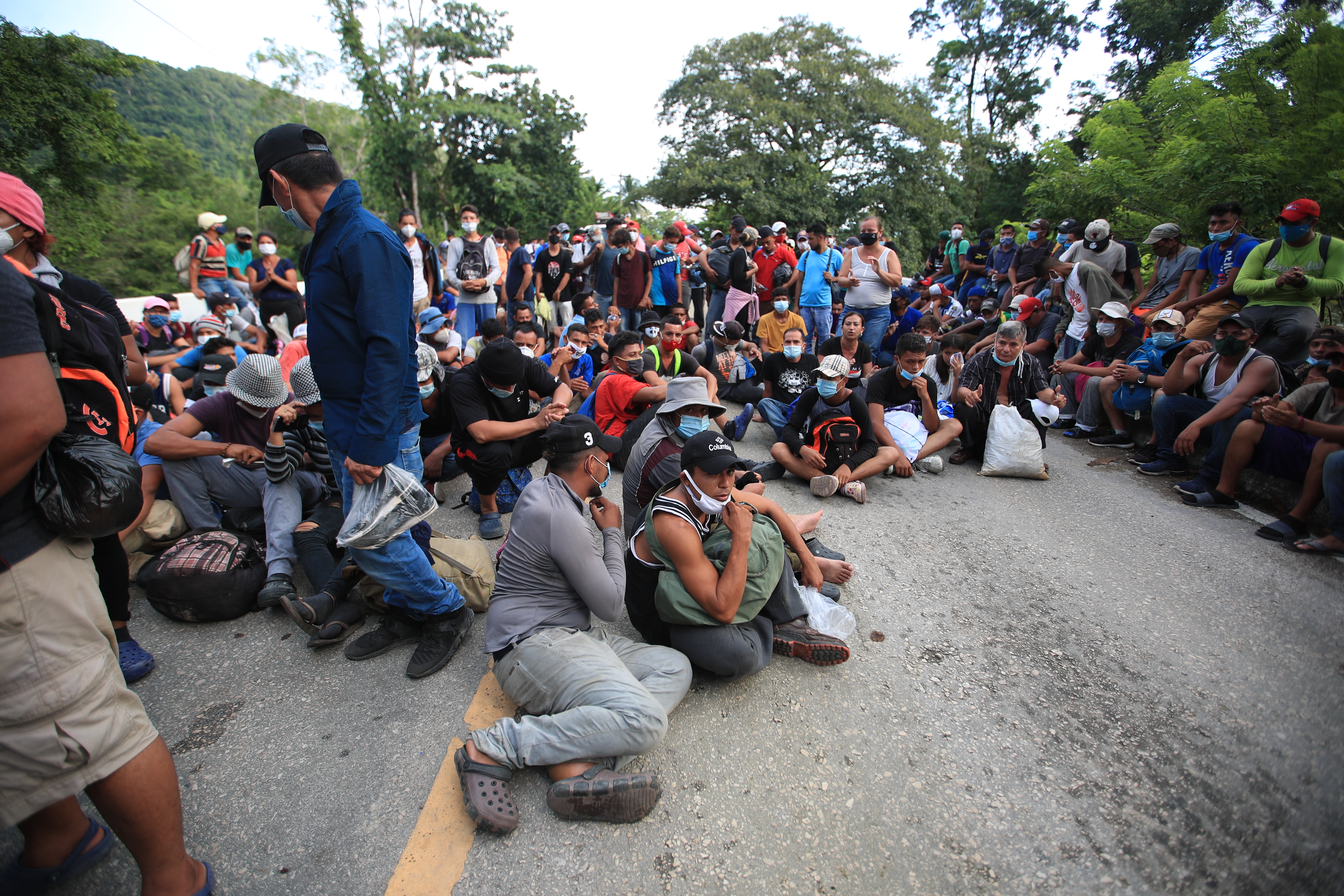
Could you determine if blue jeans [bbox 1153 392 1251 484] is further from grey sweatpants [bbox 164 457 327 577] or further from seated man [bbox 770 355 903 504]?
grey sweatpants [bbox 164 457 327 577]

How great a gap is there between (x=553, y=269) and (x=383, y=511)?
763 cm

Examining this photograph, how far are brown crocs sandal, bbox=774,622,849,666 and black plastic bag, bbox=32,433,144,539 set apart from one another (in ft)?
8.11

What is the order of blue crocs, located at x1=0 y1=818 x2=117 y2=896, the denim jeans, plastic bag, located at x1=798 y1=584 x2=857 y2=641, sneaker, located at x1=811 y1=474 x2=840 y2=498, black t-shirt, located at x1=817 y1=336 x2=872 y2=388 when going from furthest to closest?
black t-shirt, located at x1=817 y1=336 x2=872 y2=388 → sneaker, located at x1=811 y1=474 x2=840 y2=498 → plastic bag, located at x1=798 y1=584 x2=857 y2=641 → the denim jeans → blue crocs, located at x1=0 y1=818 x2=117 y2=896

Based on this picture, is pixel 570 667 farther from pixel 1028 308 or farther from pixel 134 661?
pixel 1028 308

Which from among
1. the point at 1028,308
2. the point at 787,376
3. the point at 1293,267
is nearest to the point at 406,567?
the point at 787,376

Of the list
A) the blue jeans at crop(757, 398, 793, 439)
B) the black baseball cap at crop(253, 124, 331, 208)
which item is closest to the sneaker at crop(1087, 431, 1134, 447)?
the blue jeans at crop(757, 398, 793, 439)

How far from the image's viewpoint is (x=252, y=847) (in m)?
2.01

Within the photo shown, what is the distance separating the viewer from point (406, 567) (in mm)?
2721

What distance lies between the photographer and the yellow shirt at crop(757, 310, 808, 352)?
769cm

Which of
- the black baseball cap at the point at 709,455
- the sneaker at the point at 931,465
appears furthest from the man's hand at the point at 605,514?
the sneaker at the point at 931,465

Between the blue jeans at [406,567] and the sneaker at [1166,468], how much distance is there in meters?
5.89

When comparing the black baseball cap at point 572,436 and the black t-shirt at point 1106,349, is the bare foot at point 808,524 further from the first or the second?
the black t-shirt at point 1106,349

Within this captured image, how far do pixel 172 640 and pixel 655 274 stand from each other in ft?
23.2

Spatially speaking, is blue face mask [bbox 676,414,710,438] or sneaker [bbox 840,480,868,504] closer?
blue face mask [bbox 676,414,710,438]
